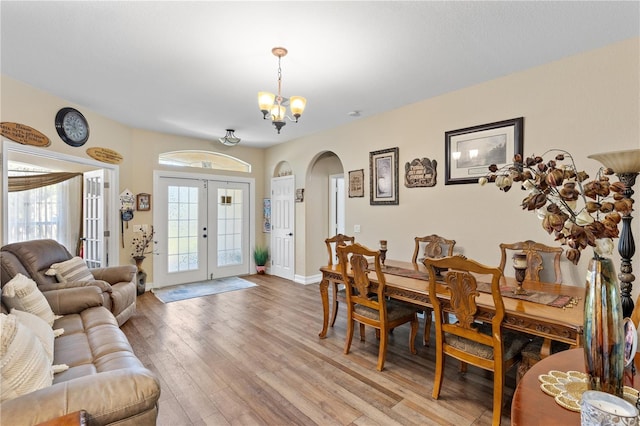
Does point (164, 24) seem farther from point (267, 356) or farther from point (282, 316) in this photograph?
point (282, 316)

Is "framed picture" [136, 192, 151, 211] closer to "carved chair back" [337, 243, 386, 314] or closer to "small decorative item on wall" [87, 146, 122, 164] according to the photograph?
"small decorative item on wall" [87, 146, 122, 164]

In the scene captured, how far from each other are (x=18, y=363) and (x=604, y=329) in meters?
2.22

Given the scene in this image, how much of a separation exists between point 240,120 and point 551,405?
181 inches

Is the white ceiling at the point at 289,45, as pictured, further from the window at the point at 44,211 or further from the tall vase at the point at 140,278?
the tall vase at the point at 140,278

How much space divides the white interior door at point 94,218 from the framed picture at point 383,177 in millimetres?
4055

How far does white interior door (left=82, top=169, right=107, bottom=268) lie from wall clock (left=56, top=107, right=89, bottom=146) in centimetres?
70

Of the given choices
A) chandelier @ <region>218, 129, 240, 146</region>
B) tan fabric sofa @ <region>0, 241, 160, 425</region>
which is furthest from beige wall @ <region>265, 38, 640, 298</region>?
tan fabric sofa @ <region>0, 241, 160, 425</region>

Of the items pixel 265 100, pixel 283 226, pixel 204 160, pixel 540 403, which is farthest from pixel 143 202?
pixel 540 403

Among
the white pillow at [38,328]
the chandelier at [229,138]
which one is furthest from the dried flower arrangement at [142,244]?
the white pillow at [38,328]

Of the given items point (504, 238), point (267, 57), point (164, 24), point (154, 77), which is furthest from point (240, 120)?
point (504, 238)

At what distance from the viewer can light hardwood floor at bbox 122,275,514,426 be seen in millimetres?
2082

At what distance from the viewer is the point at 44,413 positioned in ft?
3.95

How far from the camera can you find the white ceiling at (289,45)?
83.7 inches

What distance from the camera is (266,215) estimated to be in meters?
6.65
